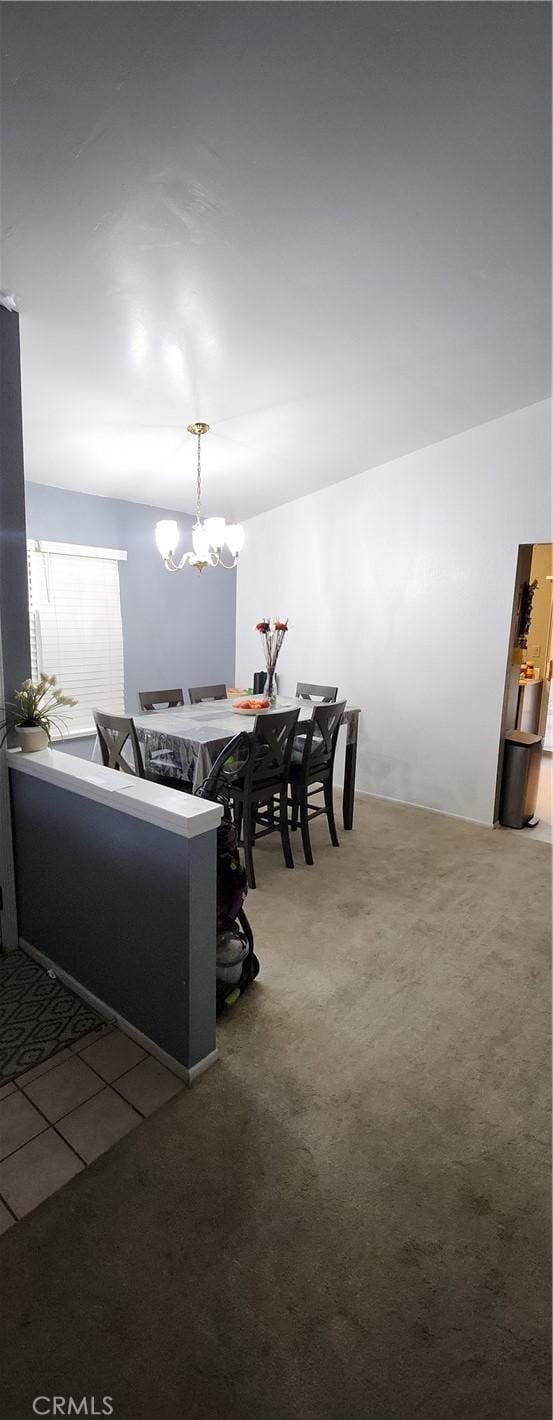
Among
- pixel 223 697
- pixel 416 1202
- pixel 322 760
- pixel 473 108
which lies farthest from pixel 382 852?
pixel 473 108

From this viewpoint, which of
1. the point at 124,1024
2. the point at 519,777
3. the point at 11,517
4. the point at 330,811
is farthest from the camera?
the point at 519,777

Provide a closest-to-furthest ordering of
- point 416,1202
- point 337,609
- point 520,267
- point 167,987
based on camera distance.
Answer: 1. point 416,1202
2. point 167,987
3. point 520,267
4. point 337,609

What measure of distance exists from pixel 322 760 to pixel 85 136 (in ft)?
9.36

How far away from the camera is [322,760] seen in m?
3.52

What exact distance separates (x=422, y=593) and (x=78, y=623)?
2.60m

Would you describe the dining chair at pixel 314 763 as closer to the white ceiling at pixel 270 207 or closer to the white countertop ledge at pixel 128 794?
the white countertop ledge at pixel 128 794

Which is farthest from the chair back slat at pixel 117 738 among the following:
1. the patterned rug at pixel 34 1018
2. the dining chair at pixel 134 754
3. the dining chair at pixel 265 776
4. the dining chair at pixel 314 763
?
the patterned rug at pixel 34 1018

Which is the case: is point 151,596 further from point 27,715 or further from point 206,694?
point 27,715

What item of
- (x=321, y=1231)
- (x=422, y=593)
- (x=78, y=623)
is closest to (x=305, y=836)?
(x=321, y=1231)

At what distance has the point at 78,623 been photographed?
13.7 feet

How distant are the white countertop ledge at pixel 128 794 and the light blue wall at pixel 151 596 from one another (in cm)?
229

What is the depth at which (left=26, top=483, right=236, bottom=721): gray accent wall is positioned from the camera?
404 centimetres

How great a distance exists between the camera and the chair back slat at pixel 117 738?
2988 mm

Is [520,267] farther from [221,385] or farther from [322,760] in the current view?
[322,760]
